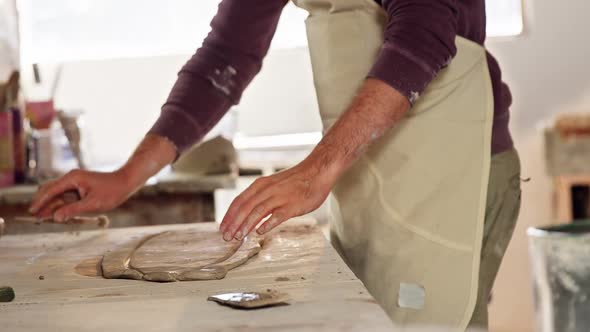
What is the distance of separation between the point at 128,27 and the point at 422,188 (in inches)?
106

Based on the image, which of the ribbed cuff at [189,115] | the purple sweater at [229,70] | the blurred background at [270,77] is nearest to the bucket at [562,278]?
the purple sweater at [229,70]

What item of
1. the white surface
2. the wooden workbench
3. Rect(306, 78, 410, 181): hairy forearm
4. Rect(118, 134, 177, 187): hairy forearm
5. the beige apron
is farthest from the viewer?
the white surface

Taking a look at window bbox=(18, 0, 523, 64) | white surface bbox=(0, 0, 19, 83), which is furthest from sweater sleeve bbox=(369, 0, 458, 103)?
window bbox=(18, 0, 523, 64)

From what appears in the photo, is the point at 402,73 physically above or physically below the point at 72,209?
above

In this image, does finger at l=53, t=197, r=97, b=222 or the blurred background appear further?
the blurred background

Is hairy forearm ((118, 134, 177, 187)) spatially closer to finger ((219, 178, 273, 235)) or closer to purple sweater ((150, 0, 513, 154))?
purple sweater ((150, 0, 513, 154))

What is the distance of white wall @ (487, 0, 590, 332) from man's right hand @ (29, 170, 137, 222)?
2.58 m

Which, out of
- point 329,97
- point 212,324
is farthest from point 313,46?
point 212,324

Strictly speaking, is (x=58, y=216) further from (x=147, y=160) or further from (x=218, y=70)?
(x=218, y=70)

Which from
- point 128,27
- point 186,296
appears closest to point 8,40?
point 128,27

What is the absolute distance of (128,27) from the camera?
3822 mm

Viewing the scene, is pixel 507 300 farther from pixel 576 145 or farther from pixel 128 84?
pixel 128 84

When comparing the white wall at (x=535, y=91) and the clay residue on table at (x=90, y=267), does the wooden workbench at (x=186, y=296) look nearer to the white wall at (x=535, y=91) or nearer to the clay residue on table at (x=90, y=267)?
the clay residue on table at (x=90, y=267)

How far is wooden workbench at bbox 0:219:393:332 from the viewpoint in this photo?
862 mm
